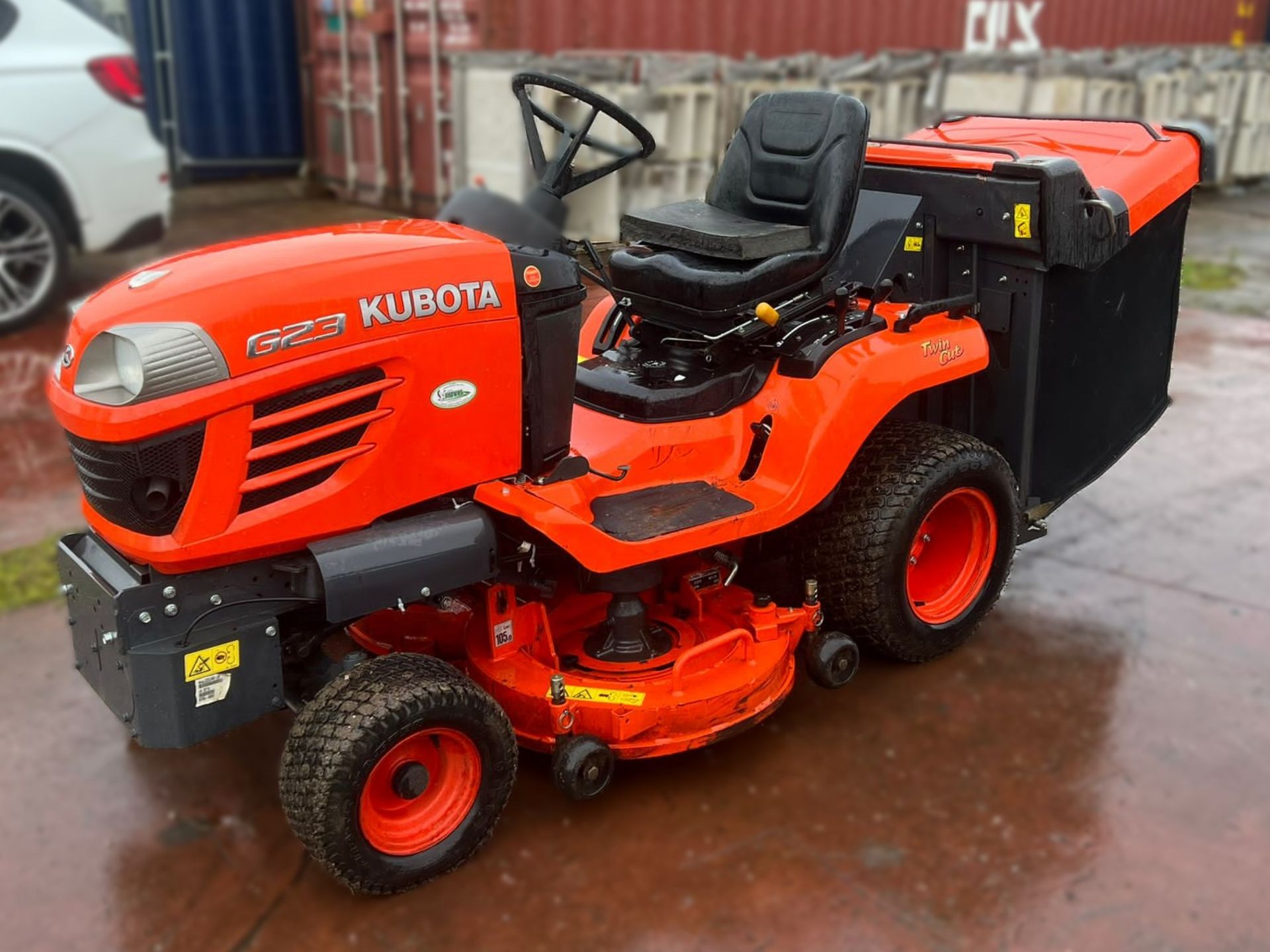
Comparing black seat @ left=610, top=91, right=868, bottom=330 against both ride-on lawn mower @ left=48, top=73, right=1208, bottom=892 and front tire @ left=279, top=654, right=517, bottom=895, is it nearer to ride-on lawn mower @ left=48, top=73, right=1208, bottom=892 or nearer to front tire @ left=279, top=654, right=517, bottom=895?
ride-on lawn mower @ left=48, top=73, right=1208, bottom=892

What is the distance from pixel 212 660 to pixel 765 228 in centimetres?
176

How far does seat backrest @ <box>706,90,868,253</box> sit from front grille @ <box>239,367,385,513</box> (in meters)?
1.35

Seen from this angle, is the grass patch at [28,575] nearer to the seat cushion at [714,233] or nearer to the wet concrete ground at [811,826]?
the wet concrete ground at [811,826]

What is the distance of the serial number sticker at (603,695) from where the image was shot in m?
2.82

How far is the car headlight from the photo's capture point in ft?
7.65

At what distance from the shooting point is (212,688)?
8.07ft

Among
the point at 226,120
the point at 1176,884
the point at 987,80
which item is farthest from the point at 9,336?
the point at 987,80

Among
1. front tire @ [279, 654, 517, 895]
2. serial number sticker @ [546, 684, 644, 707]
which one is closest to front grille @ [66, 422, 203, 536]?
front tire @ [279, 654, 517, 895]

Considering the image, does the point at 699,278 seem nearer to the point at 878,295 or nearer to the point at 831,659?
the point at 878,295

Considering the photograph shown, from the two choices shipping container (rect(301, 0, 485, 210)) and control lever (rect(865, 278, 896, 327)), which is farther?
shipping container (rect(301, 0, 485, 210))

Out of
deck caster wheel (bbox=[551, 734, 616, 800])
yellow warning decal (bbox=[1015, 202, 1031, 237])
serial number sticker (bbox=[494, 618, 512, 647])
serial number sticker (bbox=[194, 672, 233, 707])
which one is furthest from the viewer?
yellow warning decal (bbox=[1015, 202, 1031, 237])

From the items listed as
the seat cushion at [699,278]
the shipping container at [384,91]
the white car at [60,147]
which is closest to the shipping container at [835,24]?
the shipping container at [384,91]

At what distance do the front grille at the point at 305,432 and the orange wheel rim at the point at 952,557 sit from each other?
1602 mm

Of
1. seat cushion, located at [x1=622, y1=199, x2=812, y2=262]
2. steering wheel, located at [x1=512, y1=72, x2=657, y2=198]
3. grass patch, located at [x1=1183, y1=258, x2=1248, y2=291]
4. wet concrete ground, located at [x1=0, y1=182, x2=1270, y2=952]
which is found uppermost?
steering wheel, located at [x1=512, y1=72, x2=657, y2=198]
